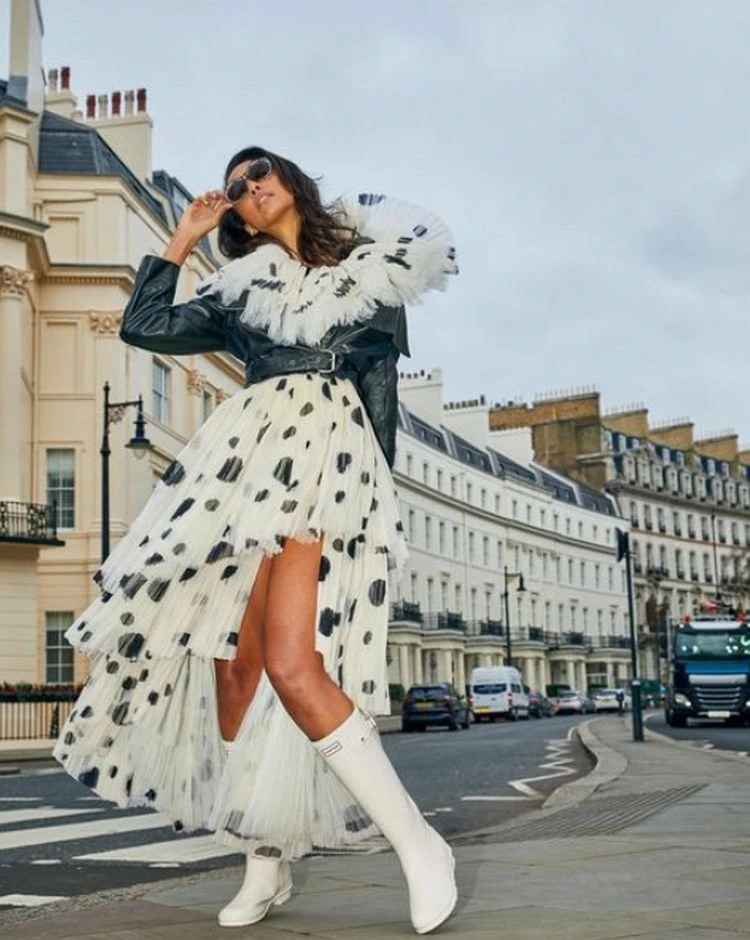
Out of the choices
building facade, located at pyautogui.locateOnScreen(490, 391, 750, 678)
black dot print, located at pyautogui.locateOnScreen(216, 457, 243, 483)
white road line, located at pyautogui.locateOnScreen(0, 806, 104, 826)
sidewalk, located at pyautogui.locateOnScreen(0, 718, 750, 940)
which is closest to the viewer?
sidewalk, located at pyautogui.locateOnScreen(0, 718, 750, 940)

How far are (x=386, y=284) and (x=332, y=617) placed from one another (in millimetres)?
969

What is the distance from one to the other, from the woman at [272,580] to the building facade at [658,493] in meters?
86.0

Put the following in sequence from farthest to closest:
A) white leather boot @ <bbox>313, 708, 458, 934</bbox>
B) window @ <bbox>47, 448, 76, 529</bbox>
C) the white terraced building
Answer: the white terraced building → window @ <bbox>47, 448, 76, 529</bbox> → white leather boot @ <bbox>313, 708, 458, 934</bbox>

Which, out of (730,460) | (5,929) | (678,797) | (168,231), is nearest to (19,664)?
(168,231)

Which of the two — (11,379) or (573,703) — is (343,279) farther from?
(573,703)

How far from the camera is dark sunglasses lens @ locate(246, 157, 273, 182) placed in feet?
12.6

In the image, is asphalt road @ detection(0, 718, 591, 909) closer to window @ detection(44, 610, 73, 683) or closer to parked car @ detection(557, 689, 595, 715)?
window @ detection(44, 610, 73, 683)

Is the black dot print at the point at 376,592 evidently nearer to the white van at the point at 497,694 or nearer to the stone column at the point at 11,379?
the stone column at the point at 11,379

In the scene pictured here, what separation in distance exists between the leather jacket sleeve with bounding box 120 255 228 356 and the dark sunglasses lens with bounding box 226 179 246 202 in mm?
261

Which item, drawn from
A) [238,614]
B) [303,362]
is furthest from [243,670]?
[303,362]

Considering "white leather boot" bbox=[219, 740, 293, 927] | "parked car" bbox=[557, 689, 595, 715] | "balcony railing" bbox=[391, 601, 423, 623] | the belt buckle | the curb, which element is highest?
"balcony railing" bbox=[391, 601, 423, 623]

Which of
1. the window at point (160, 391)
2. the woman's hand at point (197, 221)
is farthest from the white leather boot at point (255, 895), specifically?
the window at point (160, 391)

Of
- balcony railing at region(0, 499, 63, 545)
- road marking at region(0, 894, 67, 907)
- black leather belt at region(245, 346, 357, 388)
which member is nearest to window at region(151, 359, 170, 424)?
balcony railing at region(0, 499, 63, 545)

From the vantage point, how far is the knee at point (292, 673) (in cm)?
328
